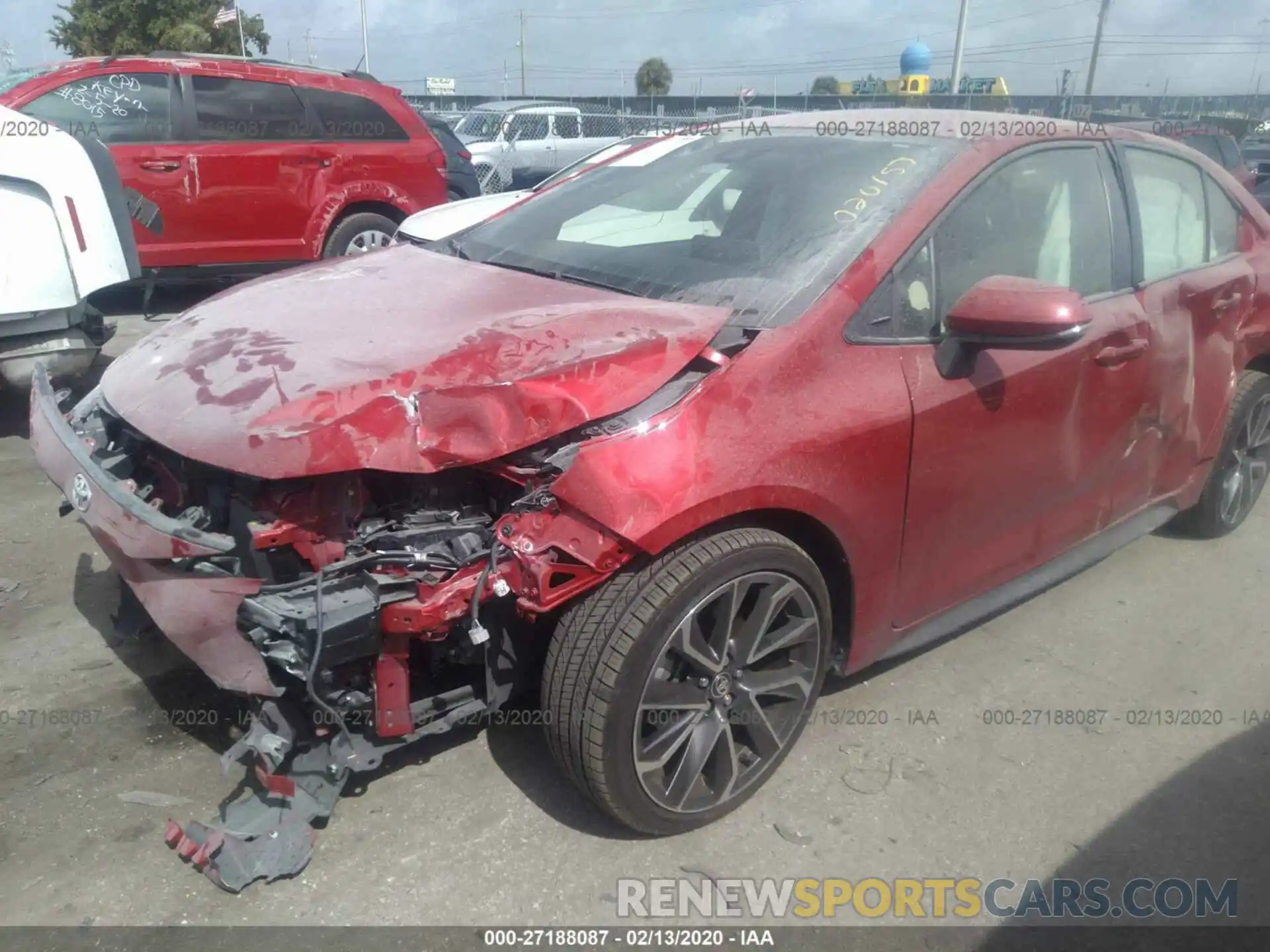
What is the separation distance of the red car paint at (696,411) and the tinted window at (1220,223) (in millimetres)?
461

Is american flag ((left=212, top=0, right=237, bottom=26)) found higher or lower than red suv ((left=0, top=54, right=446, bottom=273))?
higher

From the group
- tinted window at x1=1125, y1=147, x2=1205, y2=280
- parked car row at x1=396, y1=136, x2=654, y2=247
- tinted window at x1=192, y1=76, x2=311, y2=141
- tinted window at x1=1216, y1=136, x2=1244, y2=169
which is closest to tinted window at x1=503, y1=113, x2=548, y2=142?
tinted window at x1=192, y1=76, x2=311, y2=141

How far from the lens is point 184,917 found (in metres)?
2.18

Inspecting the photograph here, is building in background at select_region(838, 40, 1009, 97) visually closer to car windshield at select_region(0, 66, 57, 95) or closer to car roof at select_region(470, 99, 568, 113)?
car roof at select_region(470, 99, 568, 113)

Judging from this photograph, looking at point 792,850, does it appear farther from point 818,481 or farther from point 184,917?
point 184,917

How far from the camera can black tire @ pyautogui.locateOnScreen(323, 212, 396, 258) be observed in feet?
25.8

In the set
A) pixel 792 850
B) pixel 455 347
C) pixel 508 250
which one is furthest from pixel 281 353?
pixel 792 850

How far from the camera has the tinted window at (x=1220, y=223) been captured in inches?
145

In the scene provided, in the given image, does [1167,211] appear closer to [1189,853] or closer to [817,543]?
[817,543]

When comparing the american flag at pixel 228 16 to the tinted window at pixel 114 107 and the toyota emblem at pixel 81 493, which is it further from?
the toyota emblem at pixel 81 493

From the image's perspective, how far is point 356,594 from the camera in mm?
2039

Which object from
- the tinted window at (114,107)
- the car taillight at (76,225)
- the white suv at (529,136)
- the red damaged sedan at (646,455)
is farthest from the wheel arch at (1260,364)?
the white suv at (529,136)

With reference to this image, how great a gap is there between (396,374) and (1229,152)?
1240cm

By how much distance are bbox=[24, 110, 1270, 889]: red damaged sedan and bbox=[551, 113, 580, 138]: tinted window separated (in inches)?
626
